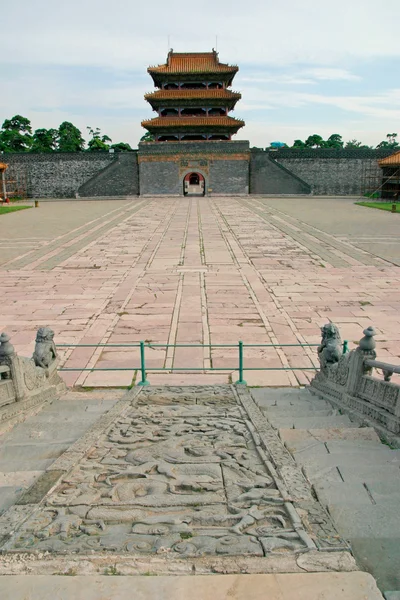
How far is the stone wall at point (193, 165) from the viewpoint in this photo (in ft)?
139

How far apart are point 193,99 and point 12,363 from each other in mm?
40878

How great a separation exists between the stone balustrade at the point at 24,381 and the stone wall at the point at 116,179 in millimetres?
39356

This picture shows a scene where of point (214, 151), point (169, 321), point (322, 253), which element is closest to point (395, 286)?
point (322, 253)

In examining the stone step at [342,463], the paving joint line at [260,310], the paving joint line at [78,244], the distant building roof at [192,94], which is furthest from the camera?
the distant building roof at [192,94]

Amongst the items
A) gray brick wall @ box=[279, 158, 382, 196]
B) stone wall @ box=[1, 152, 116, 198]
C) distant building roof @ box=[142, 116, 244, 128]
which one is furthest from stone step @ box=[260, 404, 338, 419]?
stone wall @ box=[1, 152, 116, 198]

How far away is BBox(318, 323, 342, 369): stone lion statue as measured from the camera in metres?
6.09

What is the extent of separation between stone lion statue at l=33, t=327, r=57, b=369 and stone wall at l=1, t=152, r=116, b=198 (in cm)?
4062

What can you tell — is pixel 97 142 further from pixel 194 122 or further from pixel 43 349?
pixel 43 349

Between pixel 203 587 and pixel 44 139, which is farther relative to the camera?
pixel 44 139

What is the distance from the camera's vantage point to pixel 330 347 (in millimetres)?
6133

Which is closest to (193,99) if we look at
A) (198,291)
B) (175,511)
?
(198,291)

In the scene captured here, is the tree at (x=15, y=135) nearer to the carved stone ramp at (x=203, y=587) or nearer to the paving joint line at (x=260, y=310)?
the paving joint line at (x=260, y=310)

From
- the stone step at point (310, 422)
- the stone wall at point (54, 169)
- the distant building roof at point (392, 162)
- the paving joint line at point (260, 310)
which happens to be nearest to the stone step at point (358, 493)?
the stone step at point (310, 422)

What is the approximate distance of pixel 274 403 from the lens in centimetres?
573
